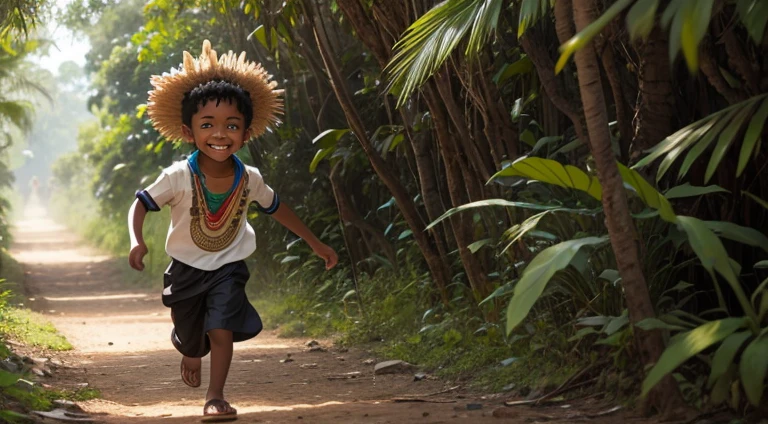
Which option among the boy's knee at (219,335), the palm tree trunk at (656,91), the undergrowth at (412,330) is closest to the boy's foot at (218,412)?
the boy's knee at (219,335)

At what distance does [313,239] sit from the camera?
5.68 m

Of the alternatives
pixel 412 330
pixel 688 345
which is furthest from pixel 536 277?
pixel 412 330

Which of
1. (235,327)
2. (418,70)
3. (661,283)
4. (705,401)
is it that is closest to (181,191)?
(235,327)

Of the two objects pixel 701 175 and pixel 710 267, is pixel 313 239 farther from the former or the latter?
pixel 710 267

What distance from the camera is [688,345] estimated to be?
345cm

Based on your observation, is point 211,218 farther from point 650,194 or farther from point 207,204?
point 650,194

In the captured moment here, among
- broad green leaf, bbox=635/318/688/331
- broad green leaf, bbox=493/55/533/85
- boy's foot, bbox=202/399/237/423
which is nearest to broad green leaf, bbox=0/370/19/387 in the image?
boy's foot, bbox=202/399/237/423

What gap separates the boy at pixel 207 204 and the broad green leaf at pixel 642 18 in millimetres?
2803

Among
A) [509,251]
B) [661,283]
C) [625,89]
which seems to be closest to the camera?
[661,283]

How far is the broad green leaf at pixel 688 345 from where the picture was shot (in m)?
3.34

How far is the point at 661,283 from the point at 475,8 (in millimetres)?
1444

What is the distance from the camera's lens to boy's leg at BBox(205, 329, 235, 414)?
16.3 ft

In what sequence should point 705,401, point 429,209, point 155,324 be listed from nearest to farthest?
point 705,401
point 429,209
point 155,324

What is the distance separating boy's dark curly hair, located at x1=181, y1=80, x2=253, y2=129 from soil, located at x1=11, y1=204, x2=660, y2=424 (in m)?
1.47
